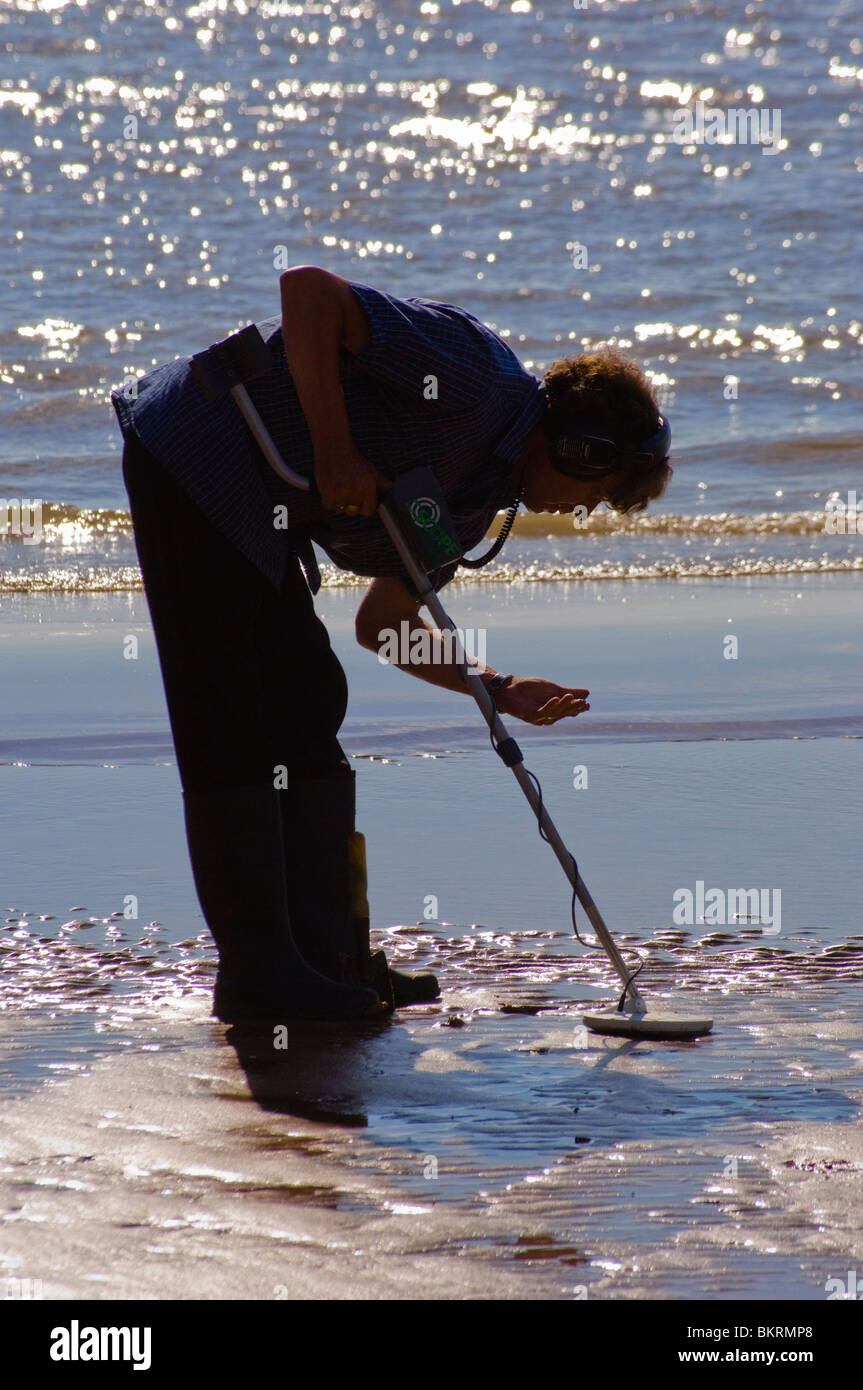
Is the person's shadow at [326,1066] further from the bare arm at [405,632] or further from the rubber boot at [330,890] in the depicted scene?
the bare arm at [405,632]

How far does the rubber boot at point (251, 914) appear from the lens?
2.88 m

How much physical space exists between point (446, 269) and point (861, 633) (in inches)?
498

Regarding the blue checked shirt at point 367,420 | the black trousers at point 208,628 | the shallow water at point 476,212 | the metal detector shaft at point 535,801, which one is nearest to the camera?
the blue checked shirt at point 367,420

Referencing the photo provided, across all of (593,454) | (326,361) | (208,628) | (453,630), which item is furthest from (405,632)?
(326,361)

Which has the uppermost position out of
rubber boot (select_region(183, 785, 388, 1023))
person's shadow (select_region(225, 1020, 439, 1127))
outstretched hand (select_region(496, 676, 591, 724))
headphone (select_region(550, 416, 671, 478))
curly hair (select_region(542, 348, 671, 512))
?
curly hair (select_region(542, 348, 671, 512))

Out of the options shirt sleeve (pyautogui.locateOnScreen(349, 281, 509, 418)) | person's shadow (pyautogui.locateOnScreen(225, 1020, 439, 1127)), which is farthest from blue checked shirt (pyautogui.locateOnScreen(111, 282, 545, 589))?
person's shadow (pyautogui.locateOnScreen(225, 1020, 439, 1127))

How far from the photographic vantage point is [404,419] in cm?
276

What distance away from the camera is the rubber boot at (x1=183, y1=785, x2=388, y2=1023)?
2875mm

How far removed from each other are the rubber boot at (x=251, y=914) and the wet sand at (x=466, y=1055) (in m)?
0.08

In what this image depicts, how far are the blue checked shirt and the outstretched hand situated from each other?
40 cm

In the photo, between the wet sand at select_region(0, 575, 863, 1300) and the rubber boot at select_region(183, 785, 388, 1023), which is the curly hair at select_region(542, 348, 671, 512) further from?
the wet sand at select_region(0, 575, 863, 1300)

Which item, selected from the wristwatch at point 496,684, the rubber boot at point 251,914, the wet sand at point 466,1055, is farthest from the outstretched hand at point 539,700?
the wet sand at point 466,1055

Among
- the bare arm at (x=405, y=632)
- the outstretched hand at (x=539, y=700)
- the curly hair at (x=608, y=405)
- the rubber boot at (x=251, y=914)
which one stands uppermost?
the curly hair at (x=608, y=405)
